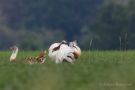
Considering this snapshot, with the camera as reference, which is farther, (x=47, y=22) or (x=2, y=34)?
(x=47, y=22)

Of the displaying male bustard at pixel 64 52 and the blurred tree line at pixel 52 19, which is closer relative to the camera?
the displaying male bustard at pixel 64 52

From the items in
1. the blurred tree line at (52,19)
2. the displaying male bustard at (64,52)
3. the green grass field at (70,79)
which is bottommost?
the green grass field at (70,79)

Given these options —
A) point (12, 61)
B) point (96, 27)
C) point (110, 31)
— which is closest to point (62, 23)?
point (96, 27)

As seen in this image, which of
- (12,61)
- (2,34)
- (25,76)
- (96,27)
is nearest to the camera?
(25,76)

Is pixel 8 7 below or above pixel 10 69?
above

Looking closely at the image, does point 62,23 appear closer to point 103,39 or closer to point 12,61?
point 103,39

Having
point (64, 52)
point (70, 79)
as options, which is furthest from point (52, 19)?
point (70, 79)

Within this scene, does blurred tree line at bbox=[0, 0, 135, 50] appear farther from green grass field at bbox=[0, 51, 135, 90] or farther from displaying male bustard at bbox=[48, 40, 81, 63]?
green grass field at bbox=[0, 51, 135, 90]

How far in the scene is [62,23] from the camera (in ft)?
433

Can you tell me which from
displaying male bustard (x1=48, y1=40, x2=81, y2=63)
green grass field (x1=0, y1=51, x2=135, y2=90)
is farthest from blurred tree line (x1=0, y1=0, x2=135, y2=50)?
green grass field (x1=0, y1=51, x2=135, y2=90)

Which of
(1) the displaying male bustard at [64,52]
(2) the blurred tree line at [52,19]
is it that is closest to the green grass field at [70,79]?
(1) the displaying male bustard at [64,52]

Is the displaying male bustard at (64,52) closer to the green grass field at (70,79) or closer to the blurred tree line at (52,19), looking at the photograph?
the green grass field at (70,79)

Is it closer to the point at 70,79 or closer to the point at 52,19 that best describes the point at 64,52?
the point at 70,79

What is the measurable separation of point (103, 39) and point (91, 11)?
5025 cm
